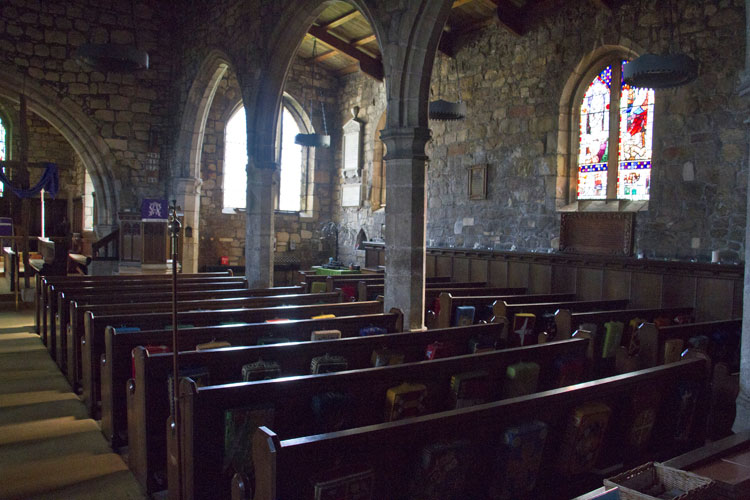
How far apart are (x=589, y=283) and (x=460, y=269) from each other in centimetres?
241

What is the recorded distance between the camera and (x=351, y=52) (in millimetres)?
10898

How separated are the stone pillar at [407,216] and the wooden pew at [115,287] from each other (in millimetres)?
2529

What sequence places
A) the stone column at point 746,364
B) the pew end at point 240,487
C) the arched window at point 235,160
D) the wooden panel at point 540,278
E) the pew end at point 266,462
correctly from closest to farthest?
the pew end at point 266,462 → the pew end at point 240,487 → the stone column at point 746,364 → the wooden panel at point 540,278 → the arched window at point 235,160

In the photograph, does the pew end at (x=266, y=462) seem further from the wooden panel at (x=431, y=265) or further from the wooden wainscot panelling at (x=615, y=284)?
the wooden panel at (x=431, y=265)

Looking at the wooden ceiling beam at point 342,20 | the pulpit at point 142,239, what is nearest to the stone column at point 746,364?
the wooden ceiling beam at point 342,20

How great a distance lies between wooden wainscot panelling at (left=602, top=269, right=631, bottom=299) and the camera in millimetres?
7016

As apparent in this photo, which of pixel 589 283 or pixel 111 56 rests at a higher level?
pixel 111 56

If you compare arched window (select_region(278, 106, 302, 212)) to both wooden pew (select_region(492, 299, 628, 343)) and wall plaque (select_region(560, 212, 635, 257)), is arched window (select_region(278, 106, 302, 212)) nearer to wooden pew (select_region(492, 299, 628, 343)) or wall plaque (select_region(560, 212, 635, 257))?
wall plaque (select_region(560, 212, 635, 257))

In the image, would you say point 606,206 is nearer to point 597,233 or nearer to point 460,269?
point 597,233

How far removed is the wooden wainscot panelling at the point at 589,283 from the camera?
734 centimetres

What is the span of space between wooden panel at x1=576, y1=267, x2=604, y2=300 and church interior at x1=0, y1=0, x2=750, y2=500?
0.12ft

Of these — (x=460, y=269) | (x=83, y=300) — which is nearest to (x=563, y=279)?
(x=460, y=269)

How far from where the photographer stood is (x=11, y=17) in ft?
31.8

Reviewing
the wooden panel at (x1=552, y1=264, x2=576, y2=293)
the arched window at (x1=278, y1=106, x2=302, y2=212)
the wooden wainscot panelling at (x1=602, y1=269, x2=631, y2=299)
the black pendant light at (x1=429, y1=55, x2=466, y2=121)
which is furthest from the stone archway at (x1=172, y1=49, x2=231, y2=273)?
the wooden wainscot panelling at (x1=602, y1=269, x2=631, y2=299)
